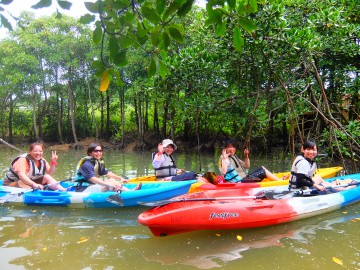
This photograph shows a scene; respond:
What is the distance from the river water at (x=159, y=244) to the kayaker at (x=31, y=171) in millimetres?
577

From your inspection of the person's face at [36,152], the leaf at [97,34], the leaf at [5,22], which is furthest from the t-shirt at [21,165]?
the leaf at [97,34]

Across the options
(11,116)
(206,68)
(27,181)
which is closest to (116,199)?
(27,181)

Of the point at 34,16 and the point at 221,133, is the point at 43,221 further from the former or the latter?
the point at 34,16

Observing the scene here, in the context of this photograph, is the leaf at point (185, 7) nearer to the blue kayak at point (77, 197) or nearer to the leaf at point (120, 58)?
the leaf at point (120, 58)

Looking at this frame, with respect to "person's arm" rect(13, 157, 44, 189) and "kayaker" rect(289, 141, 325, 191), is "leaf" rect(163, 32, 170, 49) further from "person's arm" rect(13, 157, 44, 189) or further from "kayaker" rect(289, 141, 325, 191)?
"person's arm" rect(13, 157, 44, 189)

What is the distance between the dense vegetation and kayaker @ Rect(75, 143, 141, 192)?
159 centimetres

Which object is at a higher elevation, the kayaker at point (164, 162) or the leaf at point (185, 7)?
the leaf at point (185, 7)

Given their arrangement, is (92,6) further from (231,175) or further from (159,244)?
(231,175)

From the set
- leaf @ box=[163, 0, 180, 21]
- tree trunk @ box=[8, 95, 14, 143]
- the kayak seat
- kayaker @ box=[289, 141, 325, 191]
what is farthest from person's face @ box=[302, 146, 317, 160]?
tree trunk @ box=[8, 95, 14, 143]

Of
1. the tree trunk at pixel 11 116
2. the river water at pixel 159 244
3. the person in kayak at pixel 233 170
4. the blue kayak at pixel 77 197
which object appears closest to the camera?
the river water at pixel 159 244

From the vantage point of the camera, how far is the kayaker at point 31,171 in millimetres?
5418

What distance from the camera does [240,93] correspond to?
775 centimetres

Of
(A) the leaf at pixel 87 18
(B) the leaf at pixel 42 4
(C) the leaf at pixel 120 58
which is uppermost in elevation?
(B) the leaf at pixel 42 4

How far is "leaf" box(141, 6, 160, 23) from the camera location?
1.44 m
